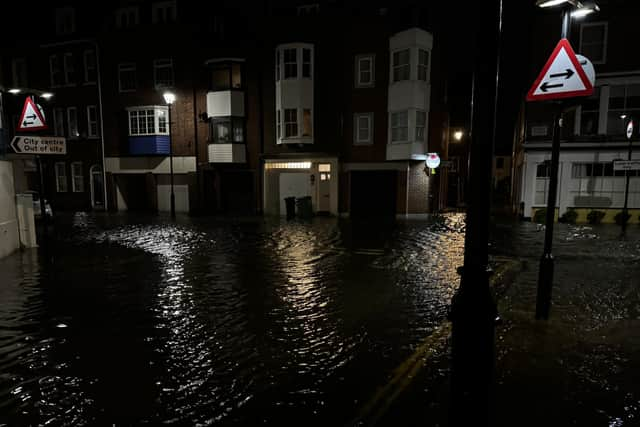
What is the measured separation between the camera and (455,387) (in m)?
2.99

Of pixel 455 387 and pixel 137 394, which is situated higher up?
pixel 455 387

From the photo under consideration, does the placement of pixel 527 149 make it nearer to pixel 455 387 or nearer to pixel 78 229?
pixel 455 387

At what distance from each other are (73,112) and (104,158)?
173 inches

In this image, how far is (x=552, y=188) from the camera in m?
6.01

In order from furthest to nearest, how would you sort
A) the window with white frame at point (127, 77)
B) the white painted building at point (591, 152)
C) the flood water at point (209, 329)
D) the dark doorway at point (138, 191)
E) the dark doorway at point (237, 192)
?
the dark doorway at point (138, 191) < the window with white frame at point (127, 77) < the dark doorway at point (237, 192) < the white painted building at point (591, 152) < the flood water at point (209, 329)

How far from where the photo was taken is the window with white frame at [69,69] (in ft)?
90.2

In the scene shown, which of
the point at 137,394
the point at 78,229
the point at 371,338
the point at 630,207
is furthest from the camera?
the point at 630,207

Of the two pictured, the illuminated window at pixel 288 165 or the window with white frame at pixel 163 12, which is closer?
the illuminated window at pixel 288 165

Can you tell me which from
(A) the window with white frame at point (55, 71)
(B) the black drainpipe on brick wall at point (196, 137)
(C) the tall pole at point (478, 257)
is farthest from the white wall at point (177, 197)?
(C) the tall pole at point (478, 257)

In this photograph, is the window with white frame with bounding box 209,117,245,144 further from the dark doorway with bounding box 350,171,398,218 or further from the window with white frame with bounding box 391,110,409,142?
the window with white frame with bounding box 391,110,409,142

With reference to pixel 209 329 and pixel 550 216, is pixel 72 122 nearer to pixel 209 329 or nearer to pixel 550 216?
pixel 209 329

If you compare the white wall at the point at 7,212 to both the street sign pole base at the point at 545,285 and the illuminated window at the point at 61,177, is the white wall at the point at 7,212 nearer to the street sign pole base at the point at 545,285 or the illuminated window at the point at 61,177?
the street sign pole base at the point at 545,285

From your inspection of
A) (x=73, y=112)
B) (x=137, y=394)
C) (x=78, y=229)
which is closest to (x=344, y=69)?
(x=78, y=229)

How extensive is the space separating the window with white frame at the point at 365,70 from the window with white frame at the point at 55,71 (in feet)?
69.7
